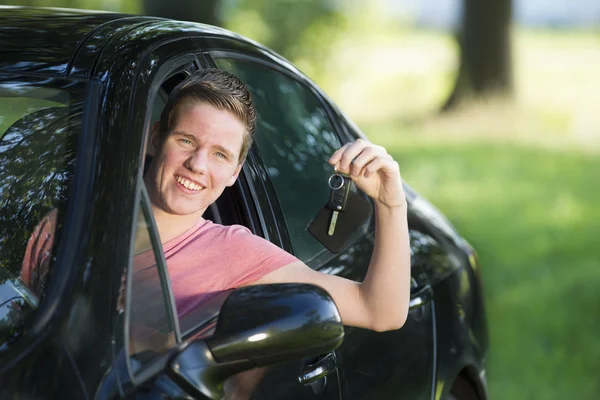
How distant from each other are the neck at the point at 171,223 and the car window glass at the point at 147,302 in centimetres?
38

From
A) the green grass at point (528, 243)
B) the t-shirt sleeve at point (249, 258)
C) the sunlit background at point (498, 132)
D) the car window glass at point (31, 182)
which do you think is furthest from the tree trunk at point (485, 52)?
the car window glass at point (31, 182)

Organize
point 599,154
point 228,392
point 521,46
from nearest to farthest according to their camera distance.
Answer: point 228,392
point 599,154
point 521,46

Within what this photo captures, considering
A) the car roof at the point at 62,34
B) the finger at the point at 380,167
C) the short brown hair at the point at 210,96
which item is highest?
the car roof at the point at 62,34

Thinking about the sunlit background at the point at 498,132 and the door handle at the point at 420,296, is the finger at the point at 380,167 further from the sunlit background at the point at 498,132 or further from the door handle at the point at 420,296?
the sunlit background at the point at 498,132

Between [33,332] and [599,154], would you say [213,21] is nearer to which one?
[599,154]

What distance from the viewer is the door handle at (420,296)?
343 centimetres

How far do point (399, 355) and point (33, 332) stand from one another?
4.78 feet

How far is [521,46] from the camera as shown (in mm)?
27406

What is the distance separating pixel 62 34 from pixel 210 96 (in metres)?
0.38

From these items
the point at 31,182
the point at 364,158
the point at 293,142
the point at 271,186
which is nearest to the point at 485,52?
the point at 293,142

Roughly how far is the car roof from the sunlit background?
11.8 ft

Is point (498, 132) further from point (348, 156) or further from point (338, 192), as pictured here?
point (348, 156)

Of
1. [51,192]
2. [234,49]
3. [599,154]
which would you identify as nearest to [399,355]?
[234,49]

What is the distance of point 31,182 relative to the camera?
8.02 feet
